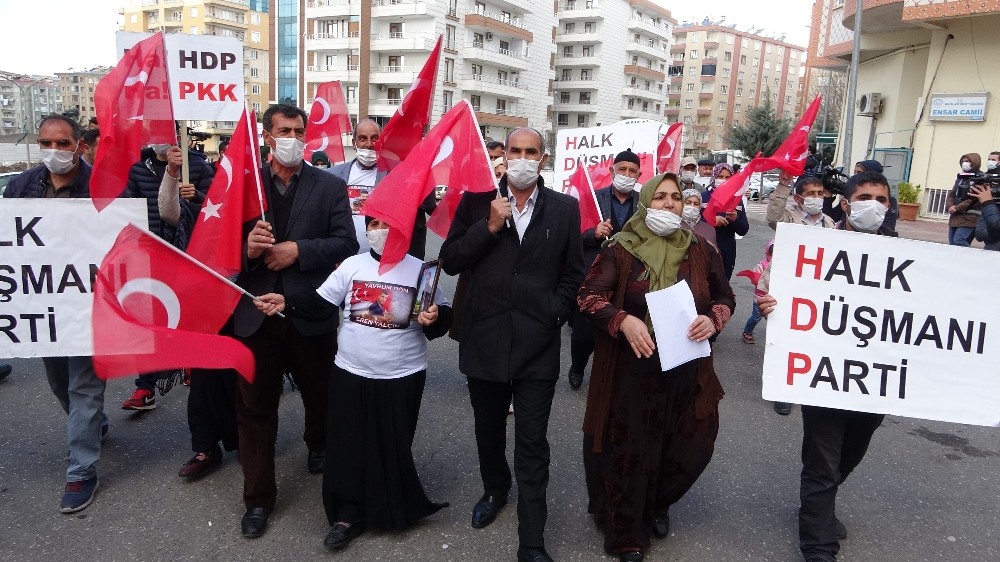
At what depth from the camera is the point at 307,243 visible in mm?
3547

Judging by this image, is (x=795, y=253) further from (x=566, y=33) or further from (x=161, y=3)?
(x=161, y=3)

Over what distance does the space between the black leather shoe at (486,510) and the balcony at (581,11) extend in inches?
2830

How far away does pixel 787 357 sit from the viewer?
3.20m

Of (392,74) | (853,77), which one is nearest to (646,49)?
(392,74)

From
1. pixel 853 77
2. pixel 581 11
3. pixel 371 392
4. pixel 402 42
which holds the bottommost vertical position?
pixel 371 392

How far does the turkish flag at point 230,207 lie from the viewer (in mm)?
3447

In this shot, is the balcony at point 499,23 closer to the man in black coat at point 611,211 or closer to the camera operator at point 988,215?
the camera operator at point 988,215

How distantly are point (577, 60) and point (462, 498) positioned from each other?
72282 mm

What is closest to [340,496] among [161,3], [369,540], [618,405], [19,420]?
[369,540]

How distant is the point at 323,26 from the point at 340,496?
60.8 metres

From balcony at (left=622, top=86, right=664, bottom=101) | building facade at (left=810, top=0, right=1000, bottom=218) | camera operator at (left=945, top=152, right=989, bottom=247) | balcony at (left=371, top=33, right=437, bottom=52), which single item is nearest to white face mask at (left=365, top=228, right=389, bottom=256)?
camera operator at (left=945, top=152, right=989, bottom=247)

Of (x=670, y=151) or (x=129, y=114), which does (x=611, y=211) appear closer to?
(x=670, y=151)

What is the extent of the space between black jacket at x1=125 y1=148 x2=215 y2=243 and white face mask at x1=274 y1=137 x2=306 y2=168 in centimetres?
116

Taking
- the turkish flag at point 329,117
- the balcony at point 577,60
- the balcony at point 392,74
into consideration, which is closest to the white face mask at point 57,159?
the turkish flag at point 329,117
